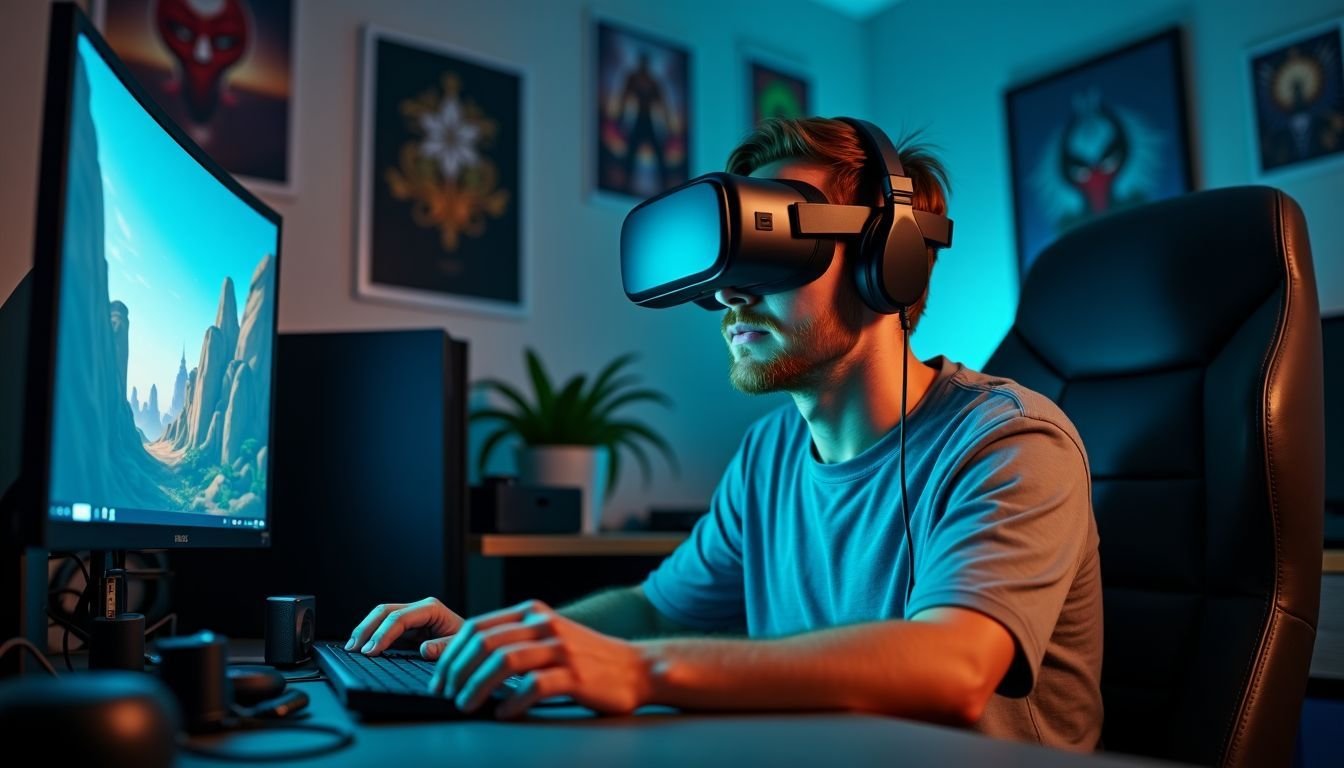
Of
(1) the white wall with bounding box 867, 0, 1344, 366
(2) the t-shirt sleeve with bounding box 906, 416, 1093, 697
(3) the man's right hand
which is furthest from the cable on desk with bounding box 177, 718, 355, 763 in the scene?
(1) the white wall with bounding box 867, 0, 1344, 366

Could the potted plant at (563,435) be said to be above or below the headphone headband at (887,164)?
below

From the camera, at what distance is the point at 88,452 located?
691 mm

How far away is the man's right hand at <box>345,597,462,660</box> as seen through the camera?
893mm

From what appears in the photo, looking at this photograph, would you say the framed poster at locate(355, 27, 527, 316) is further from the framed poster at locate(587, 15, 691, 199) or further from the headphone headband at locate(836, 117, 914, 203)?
the headphone headband at locate(836, 117, 914, 203)

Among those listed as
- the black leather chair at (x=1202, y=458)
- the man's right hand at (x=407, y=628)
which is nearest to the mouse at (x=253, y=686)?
the man's right hand at (x=407, y=628)

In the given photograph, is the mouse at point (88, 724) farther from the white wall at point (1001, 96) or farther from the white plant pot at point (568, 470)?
the white wall at point (1001, 96)

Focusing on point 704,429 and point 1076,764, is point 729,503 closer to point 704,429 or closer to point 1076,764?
point 1076,764

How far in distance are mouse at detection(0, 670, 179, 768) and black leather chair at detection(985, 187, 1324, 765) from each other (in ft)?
2.81

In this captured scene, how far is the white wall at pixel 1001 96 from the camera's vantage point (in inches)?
82.7

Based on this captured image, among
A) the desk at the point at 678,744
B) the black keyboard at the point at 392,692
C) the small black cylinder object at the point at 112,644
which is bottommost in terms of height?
the desk at the point at 678,744

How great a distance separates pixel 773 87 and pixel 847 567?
1914 mm

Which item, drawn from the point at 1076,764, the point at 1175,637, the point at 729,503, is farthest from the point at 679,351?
the point at 1076,764

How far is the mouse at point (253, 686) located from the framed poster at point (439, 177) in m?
1.43

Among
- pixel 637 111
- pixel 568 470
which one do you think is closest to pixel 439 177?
pixel 637 111
